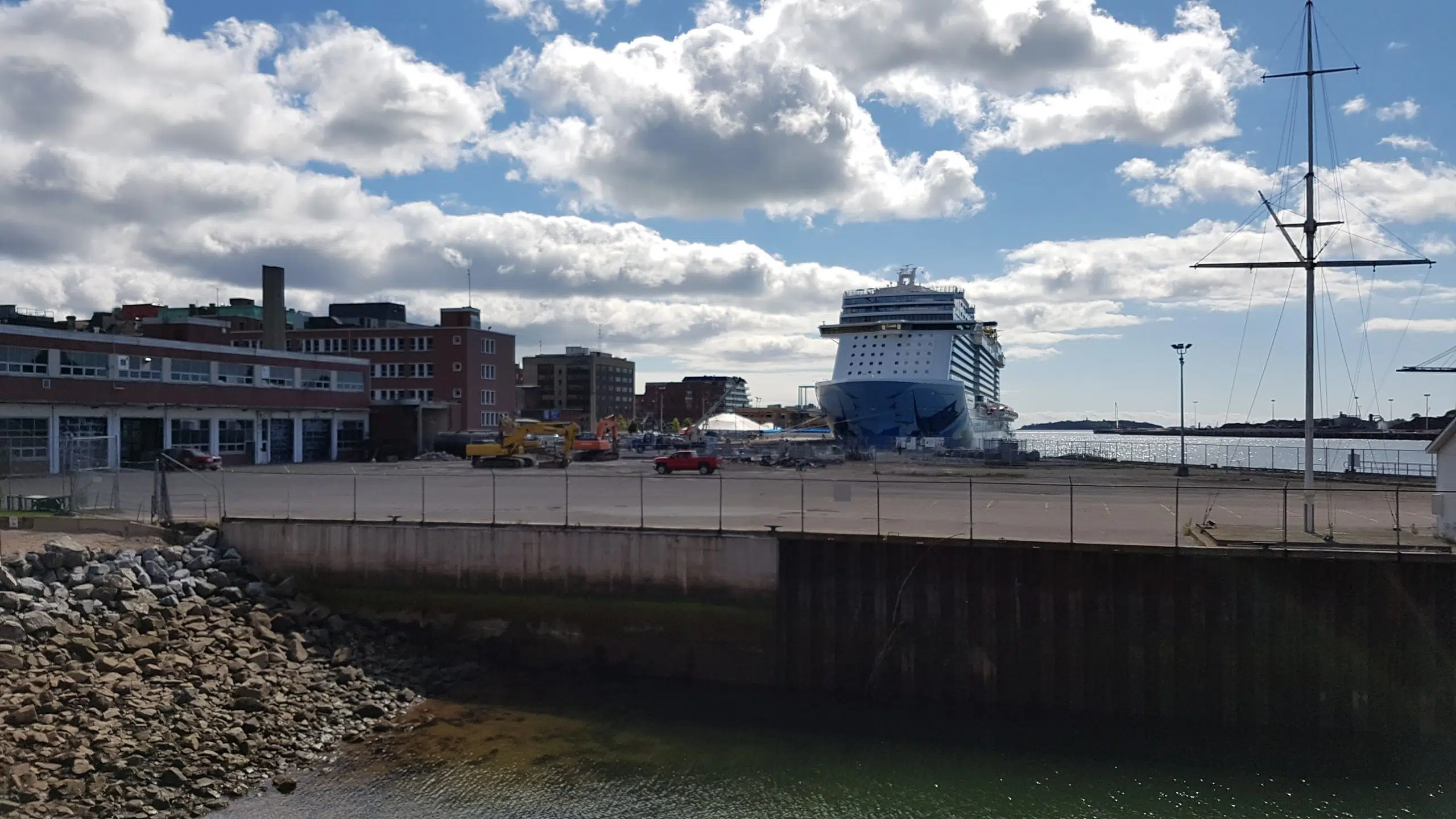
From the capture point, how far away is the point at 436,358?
7750cm

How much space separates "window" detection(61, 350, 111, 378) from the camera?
147 feet

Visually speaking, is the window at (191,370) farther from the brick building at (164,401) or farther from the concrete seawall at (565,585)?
the concrete seawall at (565,585)

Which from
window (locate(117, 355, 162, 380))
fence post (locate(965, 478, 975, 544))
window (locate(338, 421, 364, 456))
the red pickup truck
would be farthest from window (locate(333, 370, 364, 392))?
fence post (locate(965, 478, 975, 544))

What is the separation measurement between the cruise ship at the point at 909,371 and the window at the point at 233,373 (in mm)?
41610

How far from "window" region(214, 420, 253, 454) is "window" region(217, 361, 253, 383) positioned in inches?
89.9

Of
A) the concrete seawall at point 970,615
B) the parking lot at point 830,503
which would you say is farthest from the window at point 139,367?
the concrete seawall at point 970,615

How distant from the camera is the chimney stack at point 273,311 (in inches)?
2744

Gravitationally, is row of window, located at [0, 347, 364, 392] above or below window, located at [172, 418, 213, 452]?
above

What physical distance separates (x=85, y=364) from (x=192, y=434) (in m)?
7.44

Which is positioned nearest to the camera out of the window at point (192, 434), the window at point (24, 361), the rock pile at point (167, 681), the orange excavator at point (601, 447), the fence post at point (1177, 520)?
the rock pile at point (167, 681)

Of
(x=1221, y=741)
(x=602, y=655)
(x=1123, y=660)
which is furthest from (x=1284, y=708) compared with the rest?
(x=602, y=655)

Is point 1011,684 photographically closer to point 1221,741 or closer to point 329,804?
point 1221,741

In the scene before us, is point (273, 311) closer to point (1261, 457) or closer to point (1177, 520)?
point (1177, 520)

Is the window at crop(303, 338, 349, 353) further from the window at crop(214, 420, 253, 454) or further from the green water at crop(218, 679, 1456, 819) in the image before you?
the green water at crop(218, 679, 1456, 819)
